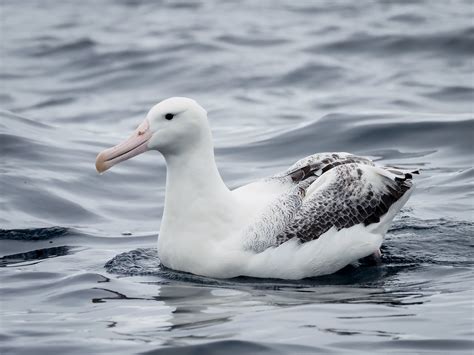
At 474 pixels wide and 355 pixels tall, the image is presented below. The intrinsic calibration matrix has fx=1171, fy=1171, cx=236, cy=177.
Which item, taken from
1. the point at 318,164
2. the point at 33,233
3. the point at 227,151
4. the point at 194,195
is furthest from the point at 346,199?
the point at 227,151

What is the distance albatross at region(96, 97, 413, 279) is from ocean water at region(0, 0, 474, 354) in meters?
0.19

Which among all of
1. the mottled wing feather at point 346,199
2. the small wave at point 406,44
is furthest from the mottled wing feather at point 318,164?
the small wave at point 406,44

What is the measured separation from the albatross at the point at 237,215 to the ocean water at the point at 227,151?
0.19 metres

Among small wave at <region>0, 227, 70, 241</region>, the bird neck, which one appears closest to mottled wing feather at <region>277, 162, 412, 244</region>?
the bird neck

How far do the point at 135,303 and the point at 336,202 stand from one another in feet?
6.88

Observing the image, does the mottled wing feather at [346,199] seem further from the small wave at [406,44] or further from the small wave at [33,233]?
the small wave at [406,44]

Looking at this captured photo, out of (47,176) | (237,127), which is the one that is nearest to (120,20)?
(237,127)

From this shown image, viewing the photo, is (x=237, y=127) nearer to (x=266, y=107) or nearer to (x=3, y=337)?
(x=266, y=107)

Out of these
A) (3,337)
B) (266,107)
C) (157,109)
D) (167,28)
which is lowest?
(3,337)

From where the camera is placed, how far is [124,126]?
56.5ft

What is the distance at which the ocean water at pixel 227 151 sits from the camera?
825 cm

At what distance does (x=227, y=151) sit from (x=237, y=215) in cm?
559

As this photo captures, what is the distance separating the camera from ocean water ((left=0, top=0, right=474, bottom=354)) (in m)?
8.25

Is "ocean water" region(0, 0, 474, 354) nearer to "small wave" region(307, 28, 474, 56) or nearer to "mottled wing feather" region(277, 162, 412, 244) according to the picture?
"small wave" region(307, 28, 474, 56)
